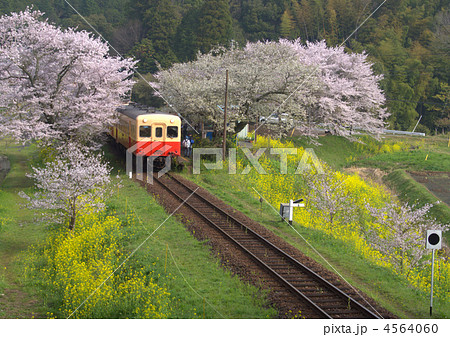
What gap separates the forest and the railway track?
39.3m

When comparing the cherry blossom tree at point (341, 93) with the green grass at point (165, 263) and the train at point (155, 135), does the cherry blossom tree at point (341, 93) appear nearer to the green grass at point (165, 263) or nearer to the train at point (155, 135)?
the train at point (155, 135)

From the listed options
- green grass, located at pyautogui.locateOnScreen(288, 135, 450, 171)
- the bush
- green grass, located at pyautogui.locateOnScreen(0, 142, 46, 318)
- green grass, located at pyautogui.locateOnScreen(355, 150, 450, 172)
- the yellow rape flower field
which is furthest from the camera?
green grass, located at pyautogui.locateOnScreen(288, 135, 450, 171)

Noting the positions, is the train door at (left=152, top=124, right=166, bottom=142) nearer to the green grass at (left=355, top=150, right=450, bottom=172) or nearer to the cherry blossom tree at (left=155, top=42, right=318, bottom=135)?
the cherry blossom tree at (left=155, top=42, right=318, bottom=135)

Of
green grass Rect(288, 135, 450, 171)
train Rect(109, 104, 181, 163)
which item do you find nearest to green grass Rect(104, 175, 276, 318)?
train Rect(109, 104, 181, 163)

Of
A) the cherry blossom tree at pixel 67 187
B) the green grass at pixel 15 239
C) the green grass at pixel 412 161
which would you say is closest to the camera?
the green grass at pixel 15 239

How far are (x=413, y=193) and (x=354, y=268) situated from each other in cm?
1321

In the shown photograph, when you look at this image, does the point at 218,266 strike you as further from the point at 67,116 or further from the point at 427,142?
the point at 427,142

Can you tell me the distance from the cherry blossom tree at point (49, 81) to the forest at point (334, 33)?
31.0m

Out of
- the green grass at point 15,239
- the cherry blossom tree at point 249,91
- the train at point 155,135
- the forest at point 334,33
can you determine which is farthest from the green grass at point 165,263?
the forest at point 334,33

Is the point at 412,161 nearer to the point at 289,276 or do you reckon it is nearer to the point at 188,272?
the point at 289,276

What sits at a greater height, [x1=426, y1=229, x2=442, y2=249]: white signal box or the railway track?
[x1=426, y1=229, x2=442, y2=249]: white signal box

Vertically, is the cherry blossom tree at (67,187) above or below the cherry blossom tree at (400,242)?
above

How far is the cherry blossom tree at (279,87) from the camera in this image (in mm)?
27250

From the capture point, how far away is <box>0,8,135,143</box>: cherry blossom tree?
815 inches
